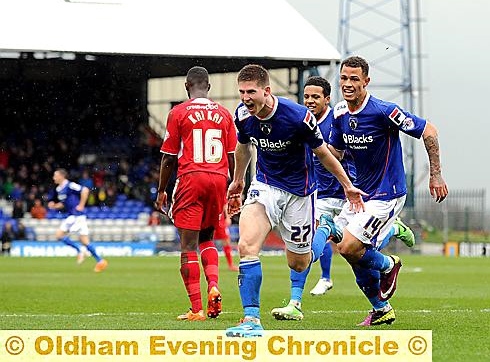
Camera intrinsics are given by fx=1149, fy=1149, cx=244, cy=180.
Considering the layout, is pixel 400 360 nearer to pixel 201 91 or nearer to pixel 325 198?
pixel 201 91

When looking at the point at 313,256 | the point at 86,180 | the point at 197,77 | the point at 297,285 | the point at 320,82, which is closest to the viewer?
the point at 313,256

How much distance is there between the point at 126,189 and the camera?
133ft

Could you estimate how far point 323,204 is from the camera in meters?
13.5

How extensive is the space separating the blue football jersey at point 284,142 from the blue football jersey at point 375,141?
23.6 inches

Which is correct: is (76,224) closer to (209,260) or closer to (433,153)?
(209,260)

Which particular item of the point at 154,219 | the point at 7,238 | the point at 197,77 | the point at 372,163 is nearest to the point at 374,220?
the point at 372,163

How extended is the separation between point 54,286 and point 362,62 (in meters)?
8.88

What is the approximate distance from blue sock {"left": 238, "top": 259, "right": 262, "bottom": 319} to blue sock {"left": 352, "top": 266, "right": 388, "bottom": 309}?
59.6 inches

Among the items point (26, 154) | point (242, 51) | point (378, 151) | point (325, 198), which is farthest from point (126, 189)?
point (378, 151)

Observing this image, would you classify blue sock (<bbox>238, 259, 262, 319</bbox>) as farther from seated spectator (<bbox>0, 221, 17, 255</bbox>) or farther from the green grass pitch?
seated spectator (<bbox>0, 221, 17, 255</bbox>)

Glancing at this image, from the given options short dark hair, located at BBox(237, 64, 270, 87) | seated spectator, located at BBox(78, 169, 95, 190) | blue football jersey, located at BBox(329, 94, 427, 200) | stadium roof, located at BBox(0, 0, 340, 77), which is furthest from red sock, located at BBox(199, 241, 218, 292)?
seated spectator, located at BBox(78, 169, 95, 190)

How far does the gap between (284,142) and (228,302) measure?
471 cm

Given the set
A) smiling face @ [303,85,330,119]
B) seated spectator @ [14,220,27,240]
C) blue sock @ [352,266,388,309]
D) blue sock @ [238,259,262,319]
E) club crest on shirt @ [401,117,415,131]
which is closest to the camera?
blue sock @ [238,259,262,319]

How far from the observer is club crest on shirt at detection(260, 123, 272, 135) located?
936 cm
